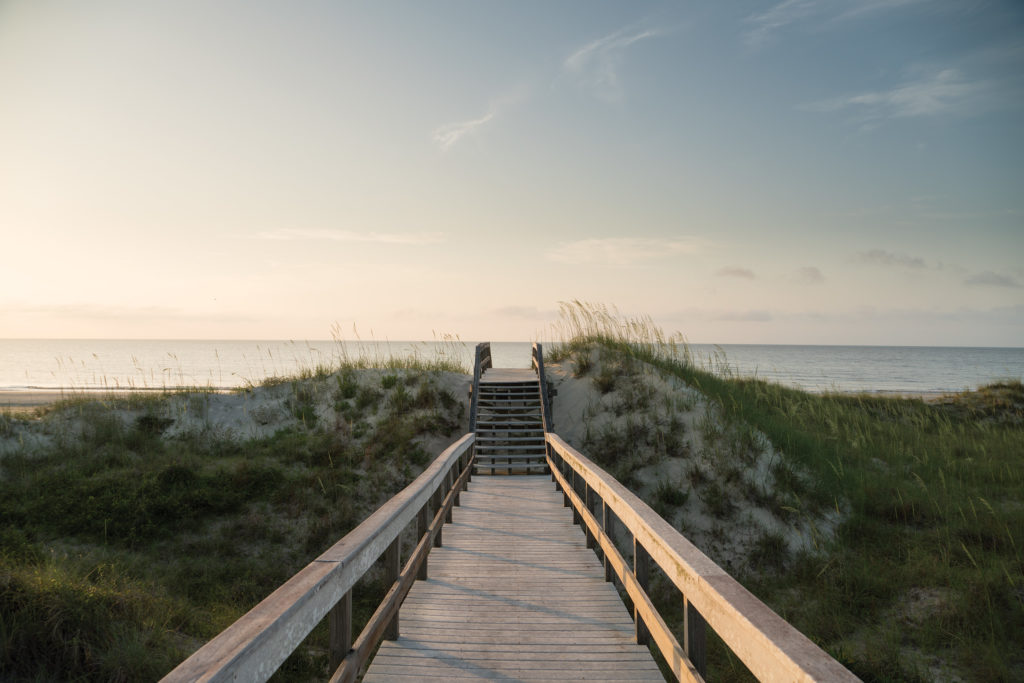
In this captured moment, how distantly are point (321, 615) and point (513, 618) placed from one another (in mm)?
2465

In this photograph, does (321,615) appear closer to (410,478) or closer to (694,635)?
(694,635)

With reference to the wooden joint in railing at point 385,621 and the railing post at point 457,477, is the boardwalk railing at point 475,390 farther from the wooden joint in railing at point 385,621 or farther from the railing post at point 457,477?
the wooden joint in railing at point 385,621

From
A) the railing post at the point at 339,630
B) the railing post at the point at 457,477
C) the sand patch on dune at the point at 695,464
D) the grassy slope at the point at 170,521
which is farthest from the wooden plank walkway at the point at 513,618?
the sand patch on dune at the point at 695,464

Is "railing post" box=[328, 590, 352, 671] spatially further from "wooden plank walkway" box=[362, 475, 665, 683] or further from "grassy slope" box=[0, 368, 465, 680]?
"grassy slope" box=[0, 368, 465, 680]

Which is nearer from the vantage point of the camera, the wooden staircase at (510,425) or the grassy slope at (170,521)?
the grassy slope at (170,521)

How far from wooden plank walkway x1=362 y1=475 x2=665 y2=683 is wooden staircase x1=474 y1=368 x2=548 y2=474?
22.0 feet

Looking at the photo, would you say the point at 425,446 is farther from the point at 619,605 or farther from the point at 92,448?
the point at 619,605

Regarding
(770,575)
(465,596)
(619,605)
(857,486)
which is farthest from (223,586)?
(857,486)

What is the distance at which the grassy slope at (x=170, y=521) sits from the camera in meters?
5.71

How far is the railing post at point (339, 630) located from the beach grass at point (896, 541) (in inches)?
233

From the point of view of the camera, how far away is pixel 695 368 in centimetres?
1705

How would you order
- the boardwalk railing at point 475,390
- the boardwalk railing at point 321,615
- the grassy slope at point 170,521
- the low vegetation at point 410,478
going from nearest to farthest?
the boardwalk railing at point 321,615 → the grassy slope at point 170,521 → the low vegetation at point 410,478 → the boardwalk railing at point 475,390

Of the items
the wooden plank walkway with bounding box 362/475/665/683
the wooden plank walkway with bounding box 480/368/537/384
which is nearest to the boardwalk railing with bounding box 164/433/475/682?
the wooden plank walkway with bounding box 362/475/665/683

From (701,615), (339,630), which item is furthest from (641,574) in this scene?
(339,630)
